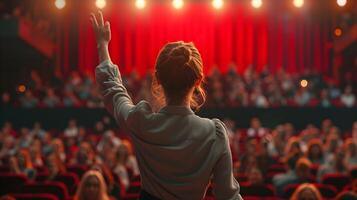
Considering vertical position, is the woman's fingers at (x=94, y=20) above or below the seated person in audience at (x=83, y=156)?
above

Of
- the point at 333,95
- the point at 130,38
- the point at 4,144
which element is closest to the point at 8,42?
the point at 4,144

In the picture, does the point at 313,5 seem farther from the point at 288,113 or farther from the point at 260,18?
the point at 288,113

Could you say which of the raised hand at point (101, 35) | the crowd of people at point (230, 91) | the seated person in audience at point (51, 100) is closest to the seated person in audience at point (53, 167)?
the raised hand at point (101, 35)

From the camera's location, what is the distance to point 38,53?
21.2 m

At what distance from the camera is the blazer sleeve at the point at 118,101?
2.27 m

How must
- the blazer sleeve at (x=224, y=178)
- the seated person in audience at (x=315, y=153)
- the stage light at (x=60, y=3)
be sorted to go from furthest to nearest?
the stage light at (x=60, y=3), the seated person in audience at (x=315, y=153), the blazer sleeve at (x=224, y=178)

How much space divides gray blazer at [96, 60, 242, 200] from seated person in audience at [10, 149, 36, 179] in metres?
7.79

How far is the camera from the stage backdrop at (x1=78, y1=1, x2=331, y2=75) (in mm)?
25141

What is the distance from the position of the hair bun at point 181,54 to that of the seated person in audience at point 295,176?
6.28 metres

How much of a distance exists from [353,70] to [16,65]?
1086 cm

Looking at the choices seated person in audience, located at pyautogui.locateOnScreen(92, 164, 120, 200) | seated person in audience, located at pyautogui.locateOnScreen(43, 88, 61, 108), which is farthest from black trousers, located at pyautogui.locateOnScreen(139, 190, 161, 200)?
seated person in audience, located at pyautogui.locateOnScreen(43, 88, 61, 108)

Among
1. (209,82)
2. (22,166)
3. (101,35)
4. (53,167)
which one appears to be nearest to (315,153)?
(53,167)

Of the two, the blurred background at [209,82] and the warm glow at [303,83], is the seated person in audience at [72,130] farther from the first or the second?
the warm glow at [303,83]

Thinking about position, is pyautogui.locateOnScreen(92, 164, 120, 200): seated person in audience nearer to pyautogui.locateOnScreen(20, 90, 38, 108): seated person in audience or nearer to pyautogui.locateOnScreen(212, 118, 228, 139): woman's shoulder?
pyautogui.locateOnScreen(212, 118, 228, 139): woman's shoulder
